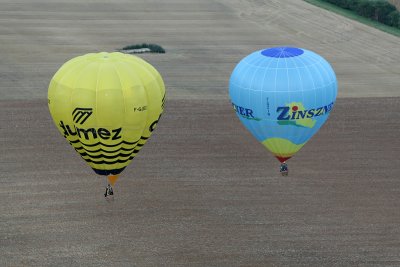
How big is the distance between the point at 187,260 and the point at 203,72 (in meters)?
23.9

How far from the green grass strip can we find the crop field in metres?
5.93

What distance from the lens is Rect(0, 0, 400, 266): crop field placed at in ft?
103

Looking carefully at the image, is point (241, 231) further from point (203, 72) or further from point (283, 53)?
point (203, 72)

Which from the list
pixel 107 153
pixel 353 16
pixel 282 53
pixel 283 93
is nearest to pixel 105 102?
pixel 107 153

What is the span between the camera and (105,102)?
3034 cm

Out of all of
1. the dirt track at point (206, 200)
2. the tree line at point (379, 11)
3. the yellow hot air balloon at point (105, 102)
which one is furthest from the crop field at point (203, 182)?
the tree line at point (379, 11)

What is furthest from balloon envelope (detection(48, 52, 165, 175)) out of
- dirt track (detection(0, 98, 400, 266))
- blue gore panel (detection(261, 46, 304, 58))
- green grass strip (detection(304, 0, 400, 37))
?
green grass strip (detection(304, 0, 400, 37))

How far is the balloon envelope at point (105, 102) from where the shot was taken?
99.7ft

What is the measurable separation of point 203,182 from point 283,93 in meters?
6.68

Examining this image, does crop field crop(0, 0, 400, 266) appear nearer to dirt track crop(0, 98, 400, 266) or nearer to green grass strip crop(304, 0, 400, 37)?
dirt track crop(0, 98, 400, 266)

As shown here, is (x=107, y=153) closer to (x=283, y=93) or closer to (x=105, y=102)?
(x=105, y=102)

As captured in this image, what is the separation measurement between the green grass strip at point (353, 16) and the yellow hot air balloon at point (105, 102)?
35.9 meters

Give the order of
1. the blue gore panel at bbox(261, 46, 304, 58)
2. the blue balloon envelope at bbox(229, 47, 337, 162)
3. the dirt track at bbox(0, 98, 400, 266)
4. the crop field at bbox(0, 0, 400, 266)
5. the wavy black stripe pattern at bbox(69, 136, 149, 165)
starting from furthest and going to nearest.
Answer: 1. the blue gore panel at bbox(261, 46, 304, 58)
2. the blue balloon envelope at bbox(229, 47, 337, 162)
3. the wavy black stripe pattern at bbox(69, 136, 149, 165)
4. the crop field at bbox(0, 0, 400, 266)
5. the dirt track at bbox(0, 98, 400, 266)

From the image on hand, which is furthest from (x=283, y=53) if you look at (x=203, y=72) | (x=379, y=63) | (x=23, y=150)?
(x=379, y=63)
